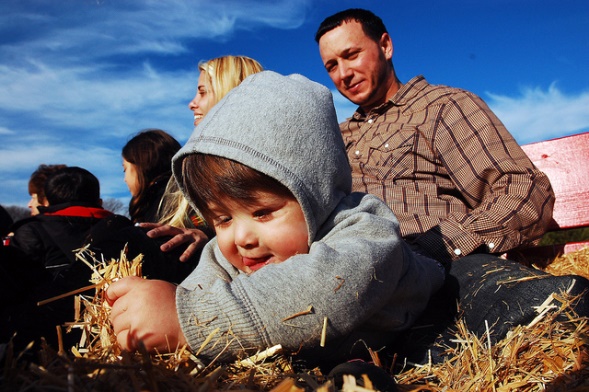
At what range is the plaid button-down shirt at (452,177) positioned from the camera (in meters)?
2.60

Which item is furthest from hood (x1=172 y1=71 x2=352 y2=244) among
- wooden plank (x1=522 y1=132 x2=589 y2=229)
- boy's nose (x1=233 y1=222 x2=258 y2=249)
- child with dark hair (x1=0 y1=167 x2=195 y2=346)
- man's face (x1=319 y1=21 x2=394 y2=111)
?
wooden plank (x1=522 y1=132 x2=589 y2=229)

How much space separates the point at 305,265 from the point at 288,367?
0.86 ft

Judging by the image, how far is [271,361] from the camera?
1.42 m

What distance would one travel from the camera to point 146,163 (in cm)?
412

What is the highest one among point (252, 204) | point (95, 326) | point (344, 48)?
point (344, 48)

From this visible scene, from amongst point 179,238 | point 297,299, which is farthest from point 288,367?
point 179,238

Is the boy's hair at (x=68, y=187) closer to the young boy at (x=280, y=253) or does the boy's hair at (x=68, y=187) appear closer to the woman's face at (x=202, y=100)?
the woman's face at (x=202, y=100)

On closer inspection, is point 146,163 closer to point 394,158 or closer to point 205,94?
point 205,94

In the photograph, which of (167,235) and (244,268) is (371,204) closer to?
(244,268)

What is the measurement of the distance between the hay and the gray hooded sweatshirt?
8 cm

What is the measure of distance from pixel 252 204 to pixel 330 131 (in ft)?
1.31

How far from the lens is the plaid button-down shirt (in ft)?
8.54

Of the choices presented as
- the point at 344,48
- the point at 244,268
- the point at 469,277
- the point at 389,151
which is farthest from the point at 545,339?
the point at 344,48

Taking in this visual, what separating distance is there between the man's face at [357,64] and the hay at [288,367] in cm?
222
